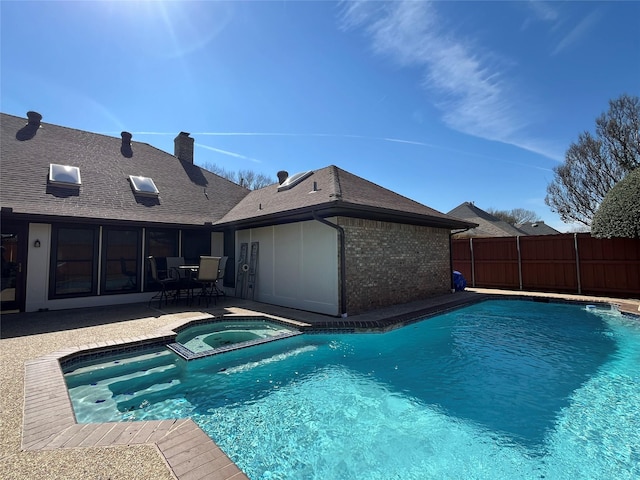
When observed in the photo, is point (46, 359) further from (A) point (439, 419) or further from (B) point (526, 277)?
(B) point (526, 277)

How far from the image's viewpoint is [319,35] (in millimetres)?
8031

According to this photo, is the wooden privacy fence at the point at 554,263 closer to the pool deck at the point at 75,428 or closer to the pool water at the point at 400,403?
the pool water at the point at 400,403

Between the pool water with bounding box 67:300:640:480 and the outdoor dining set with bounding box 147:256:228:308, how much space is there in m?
3.69

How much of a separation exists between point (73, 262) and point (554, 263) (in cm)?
1691

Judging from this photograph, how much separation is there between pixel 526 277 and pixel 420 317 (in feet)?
Answer: 25.6

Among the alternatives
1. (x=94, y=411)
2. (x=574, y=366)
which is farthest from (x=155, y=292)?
(x=574, y=366)

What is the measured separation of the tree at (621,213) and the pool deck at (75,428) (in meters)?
9.53

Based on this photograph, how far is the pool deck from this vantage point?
2084 millimetres

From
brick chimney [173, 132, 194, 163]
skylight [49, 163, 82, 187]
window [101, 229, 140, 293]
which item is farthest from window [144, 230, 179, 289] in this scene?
brick chimney [173, 132, 194, 163]

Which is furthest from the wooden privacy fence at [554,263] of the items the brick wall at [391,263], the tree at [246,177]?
the tree at [246,177]

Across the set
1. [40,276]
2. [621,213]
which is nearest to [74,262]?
[40,276]

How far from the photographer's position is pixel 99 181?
33.4 feet

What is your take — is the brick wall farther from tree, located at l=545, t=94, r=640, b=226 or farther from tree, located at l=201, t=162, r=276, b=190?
tree, located at l=201, t=162, r=276, b=190

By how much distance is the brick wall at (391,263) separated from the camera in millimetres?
7895
